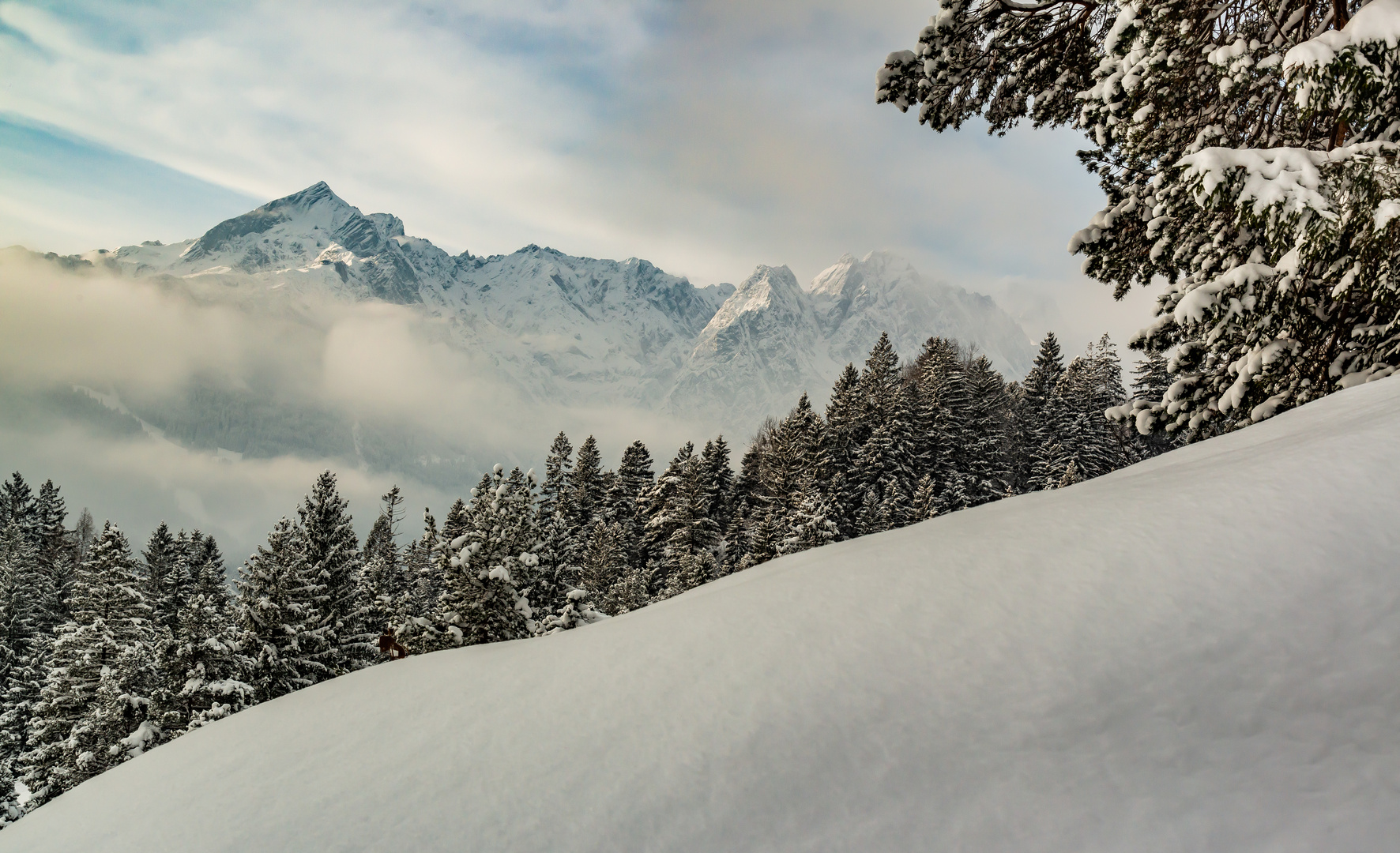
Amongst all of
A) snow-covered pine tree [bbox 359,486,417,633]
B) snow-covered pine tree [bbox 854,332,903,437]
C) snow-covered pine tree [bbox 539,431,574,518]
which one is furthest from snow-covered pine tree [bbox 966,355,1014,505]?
snow-covered pine tree [bbox 359,486,417,633]

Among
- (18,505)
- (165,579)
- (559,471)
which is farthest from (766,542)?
(18,505)

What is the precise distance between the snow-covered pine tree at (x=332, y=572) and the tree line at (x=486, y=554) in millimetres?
90

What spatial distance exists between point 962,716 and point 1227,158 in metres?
5.02

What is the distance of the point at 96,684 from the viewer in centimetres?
2667

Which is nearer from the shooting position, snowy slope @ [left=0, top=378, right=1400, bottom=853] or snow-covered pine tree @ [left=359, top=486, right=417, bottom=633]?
snowy slope @ [left=0, top=378, right=1400, bottom=853]

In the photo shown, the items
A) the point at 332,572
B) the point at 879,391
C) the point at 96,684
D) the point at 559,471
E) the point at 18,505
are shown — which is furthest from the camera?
the point at 18,505

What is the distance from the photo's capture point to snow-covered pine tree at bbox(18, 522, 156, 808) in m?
23.3

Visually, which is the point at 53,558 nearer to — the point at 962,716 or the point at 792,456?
the point at 792,456

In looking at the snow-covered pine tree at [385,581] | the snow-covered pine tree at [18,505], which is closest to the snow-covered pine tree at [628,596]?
the snow-covered pine tree at [385,581]

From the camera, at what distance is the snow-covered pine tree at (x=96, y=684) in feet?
76.5

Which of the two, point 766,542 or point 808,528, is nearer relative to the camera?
point 808,528

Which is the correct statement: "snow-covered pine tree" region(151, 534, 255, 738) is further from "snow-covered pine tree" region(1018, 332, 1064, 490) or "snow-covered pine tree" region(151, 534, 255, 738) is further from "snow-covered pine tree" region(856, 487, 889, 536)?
"snow-covered pine tree" region(1018, 332, 1064, 490)

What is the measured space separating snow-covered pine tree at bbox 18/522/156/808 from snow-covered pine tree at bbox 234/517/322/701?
3.60m

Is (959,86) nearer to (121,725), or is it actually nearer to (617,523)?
(121,725)
